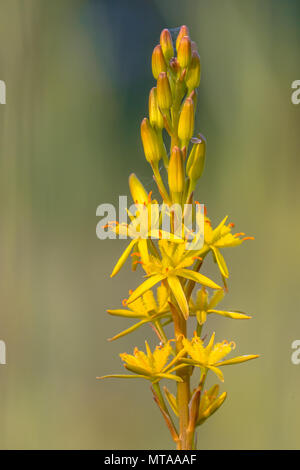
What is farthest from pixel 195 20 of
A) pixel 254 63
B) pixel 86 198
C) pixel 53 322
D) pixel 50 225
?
pixel 53 322

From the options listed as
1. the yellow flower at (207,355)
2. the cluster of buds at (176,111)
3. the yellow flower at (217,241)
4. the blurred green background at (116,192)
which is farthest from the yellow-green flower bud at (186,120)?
the blurred green background at (116,192)

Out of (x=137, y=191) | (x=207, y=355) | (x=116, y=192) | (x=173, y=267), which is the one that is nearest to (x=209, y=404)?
(x=207, y=355)

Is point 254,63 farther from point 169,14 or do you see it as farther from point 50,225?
point 50,225

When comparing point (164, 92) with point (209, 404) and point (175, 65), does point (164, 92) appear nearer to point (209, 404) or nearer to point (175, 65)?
point (175, 65)

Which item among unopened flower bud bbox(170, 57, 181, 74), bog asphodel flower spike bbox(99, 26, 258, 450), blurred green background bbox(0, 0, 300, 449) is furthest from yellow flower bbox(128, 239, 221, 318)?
blurred green background bbox(0, 0, 300, 449)

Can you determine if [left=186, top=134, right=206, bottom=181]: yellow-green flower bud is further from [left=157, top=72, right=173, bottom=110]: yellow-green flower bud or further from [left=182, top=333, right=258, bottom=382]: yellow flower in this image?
[left=182, top=333, right=258, bottom=382]: yellow flower
